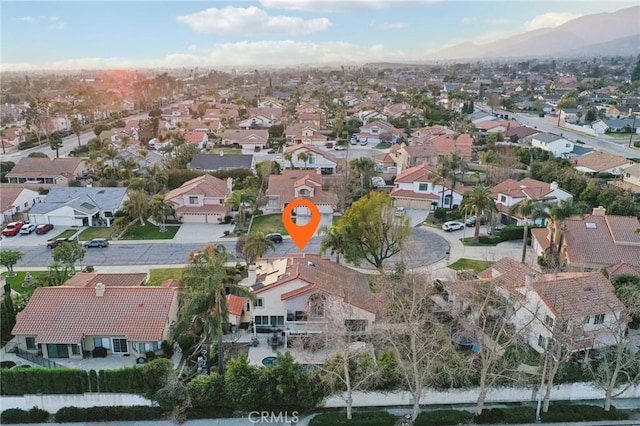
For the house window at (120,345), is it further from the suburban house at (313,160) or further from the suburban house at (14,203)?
the suburban house at (313,160)

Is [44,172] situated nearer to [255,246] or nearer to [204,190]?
[204,190]

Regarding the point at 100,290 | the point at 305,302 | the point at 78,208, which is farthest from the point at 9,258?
the point at 305,302

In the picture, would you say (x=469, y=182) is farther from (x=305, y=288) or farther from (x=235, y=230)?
(x=305, y=288)

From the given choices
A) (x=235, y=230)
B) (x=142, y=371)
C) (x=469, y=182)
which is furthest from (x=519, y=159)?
(x=142, y=371)

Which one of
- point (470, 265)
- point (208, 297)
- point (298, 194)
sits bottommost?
point (470, 265)

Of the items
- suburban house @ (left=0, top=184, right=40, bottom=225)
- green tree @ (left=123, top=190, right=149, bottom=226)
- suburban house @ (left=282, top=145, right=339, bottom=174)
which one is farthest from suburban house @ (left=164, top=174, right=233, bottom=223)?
suburban house @ (left=282, top=145, right=339, bottom=174)
